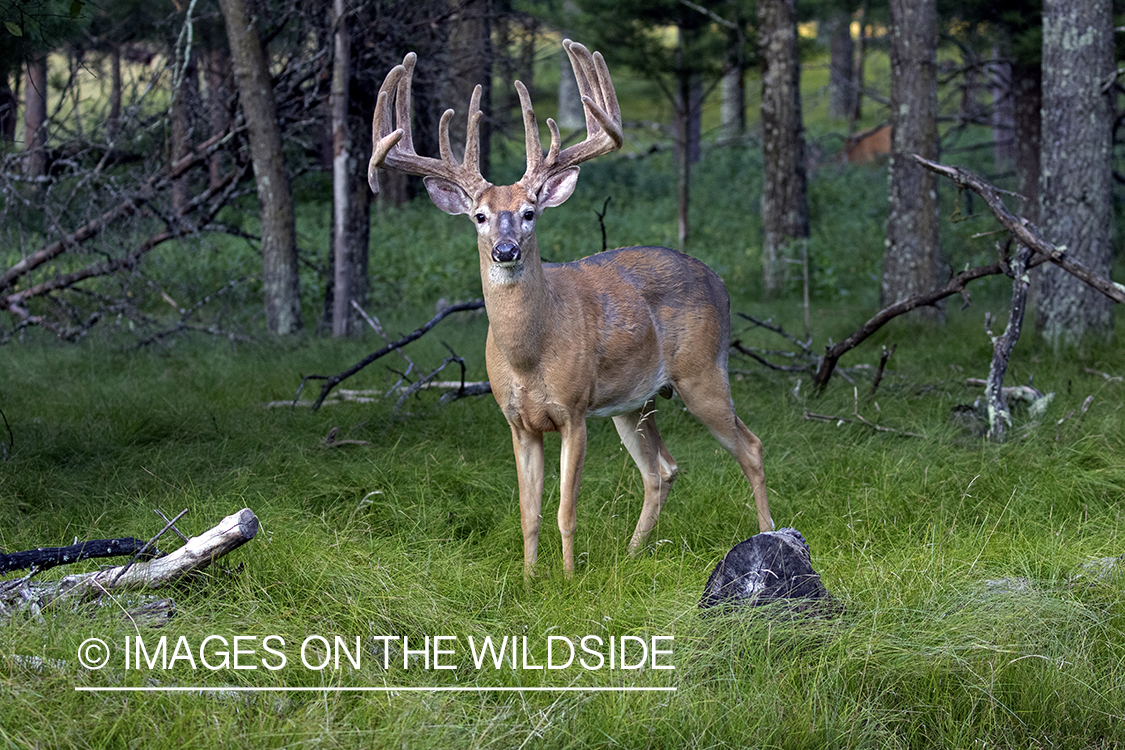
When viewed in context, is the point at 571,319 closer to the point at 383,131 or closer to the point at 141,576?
the point at 383,131

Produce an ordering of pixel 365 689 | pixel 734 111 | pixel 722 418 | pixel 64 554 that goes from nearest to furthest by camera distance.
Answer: pixel 365 689 < pixel 64 554 < pixel 722 418 < pixel 734 111

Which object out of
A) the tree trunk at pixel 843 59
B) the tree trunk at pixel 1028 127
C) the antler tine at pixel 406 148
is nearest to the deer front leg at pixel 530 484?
the antler tine at pixel 406 148

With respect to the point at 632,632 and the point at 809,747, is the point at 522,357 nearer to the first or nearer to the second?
the point at 632,632

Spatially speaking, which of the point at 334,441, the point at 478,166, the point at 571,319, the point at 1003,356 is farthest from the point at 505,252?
the point at 1003,356

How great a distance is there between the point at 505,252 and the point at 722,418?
56.9 inches

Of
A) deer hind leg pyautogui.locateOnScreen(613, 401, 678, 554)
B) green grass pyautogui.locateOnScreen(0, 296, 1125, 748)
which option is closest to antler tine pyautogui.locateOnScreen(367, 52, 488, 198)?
deer hind leg pyautogui.locateOnScreen(613, 401, 678, 554)

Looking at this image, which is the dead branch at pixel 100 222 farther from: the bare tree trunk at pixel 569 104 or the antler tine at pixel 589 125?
the bare tree trunk at pixel 569 104

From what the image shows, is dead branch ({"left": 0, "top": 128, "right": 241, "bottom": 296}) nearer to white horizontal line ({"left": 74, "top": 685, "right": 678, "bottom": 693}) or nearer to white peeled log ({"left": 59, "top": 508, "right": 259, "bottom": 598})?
white peeled log ({"left": 59, "top": 508, "right": 259, "bottom": 598})

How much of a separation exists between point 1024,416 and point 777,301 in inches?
248

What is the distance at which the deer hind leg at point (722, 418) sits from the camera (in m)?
4.64

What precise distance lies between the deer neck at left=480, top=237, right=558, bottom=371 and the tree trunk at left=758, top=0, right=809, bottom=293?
834 centimetres

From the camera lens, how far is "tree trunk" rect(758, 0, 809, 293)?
11875mm

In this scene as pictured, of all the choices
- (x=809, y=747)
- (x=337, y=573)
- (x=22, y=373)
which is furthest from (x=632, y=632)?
(x=22, y=373)

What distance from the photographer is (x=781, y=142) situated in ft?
40.8
